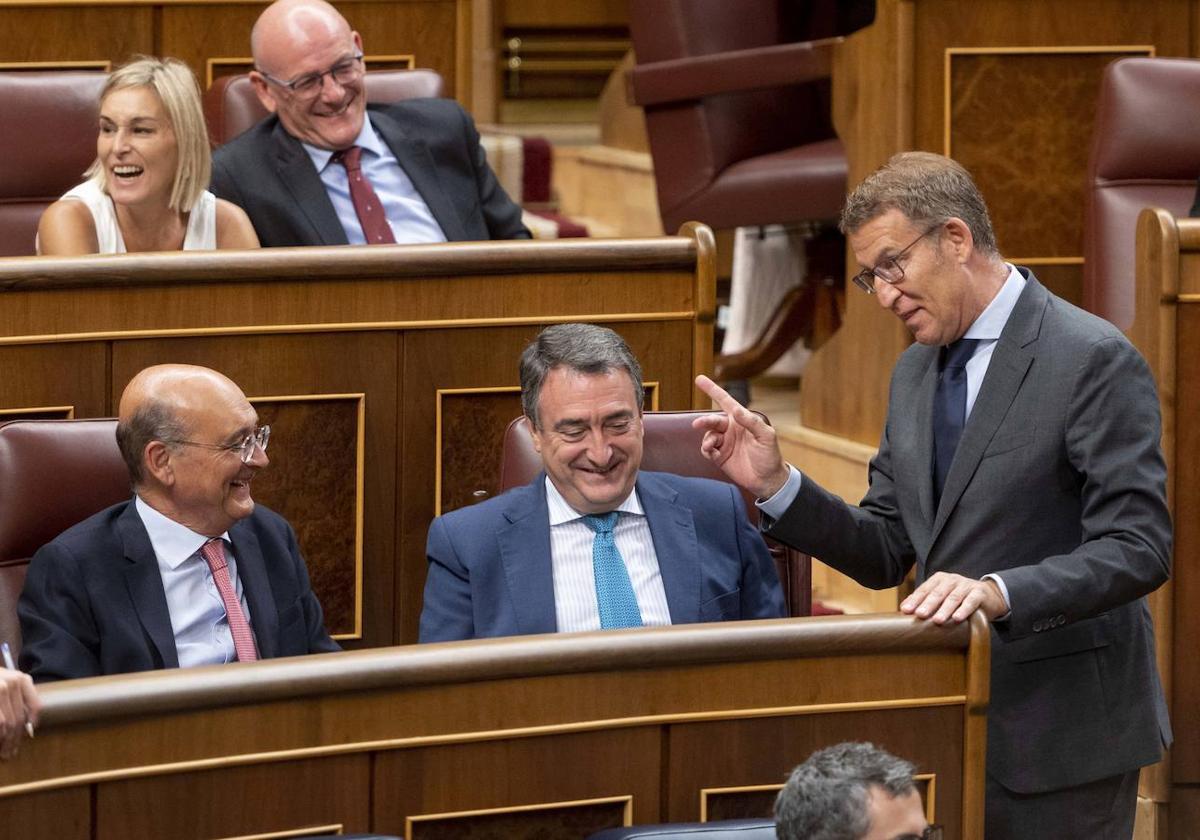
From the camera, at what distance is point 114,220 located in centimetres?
250

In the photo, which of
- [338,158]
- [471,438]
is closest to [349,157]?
[338,158]

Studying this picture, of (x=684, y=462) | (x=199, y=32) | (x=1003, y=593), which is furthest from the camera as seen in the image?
(x=199, y=32)

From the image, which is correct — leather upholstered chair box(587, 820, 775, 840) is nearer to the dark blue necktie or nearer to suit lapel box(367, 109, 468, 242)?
the dark blue necktie

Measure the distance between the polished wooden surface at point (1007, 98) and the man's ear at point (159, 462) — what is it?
1363 mm

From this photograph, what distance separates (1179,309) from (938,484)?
59cm

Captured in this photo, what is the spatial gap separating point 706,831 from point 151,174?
4.40 feet

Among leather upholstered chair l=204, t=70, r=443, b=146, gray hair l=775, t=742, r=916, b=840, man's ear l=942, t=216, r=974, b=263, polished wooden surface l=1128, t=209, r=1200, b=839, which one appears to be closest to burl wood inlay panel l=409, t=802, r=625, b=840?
gray hair l=775, t=742, r=916, b=840

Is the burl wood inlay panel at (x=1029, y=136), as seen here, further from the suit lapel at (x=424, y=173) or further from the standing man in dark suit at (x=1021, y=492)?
the standing man in dark suit at (x=1021, y=492)

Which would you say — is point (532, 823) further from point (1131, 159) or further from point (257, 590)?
point (1131, 159)

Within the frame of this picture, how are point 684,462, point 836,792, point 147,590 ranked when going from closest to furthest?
point 836,792 < point 147,590 < point 684,462

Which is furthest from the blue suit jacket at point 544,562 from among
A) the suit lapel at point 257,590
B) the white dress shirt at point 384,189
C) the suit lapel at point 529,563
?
the white dress shirt at point 384,189

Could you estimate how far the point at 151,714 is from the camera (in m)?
1.48

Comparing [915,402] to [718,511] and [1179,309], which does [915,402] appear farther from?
[1179,309]

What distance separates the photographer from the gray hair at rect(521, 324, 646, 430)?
6.42 feet
